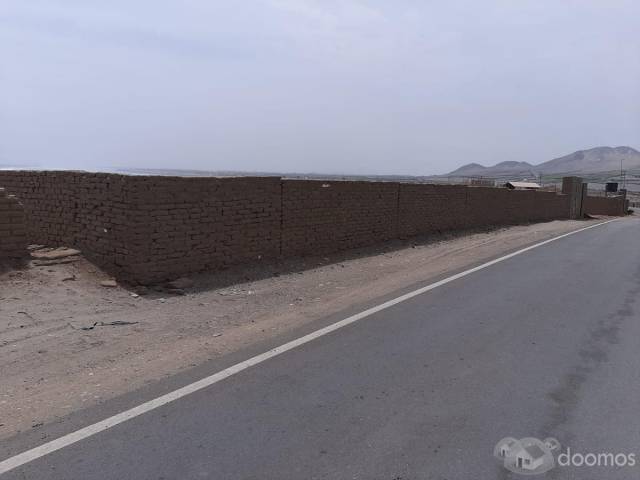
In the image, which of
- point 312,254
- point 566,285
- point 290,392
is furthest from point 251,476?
point 312,254

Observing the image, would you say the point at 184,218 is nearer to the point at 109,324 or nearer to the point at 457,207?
the point at 109,324

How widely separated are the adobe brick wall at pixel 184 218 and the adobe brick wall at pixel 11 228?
1052 mm

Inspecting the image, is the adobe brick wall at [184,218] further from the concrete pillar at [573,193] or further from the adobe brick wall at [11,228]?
the concrete pillar at [573,193]

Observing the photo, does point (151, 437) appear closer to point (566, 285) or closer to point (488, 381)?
point (488, 381)

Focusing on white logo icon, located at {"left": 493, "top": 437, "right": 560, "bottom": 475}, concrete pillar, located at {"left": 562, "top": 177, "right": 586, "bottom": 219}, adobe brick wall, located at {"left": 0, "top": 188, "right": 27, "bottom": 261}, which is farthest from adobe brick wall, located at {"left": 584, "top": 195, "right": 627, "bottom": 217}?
white logo icon, located at {"left": 493, "top": 437, "right": 560, "bottom": 475}

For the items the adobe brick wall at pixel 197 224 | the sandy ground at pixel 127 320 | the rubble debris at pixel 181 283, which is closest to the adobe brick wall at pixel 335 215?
the adobe brick wall at pixel 197 224

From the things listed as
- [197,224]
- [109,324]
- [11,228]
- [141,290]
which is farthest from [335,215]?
[109,324]

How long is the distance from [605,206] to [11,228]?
58.0 meters

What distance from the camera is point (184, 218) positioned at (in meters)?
9.55

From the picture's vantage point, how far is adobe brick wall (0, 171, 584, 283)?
902 cm

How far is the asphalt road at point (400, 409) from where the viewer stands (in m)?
3.69

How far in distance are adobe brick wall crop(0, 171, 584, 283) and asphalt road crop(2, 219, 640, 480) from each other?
3763 millimetres

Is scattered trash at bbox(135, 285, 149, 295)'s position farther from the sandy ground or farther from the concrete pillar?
the concrete pillar

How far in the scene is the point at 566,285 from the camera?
32.8ft
